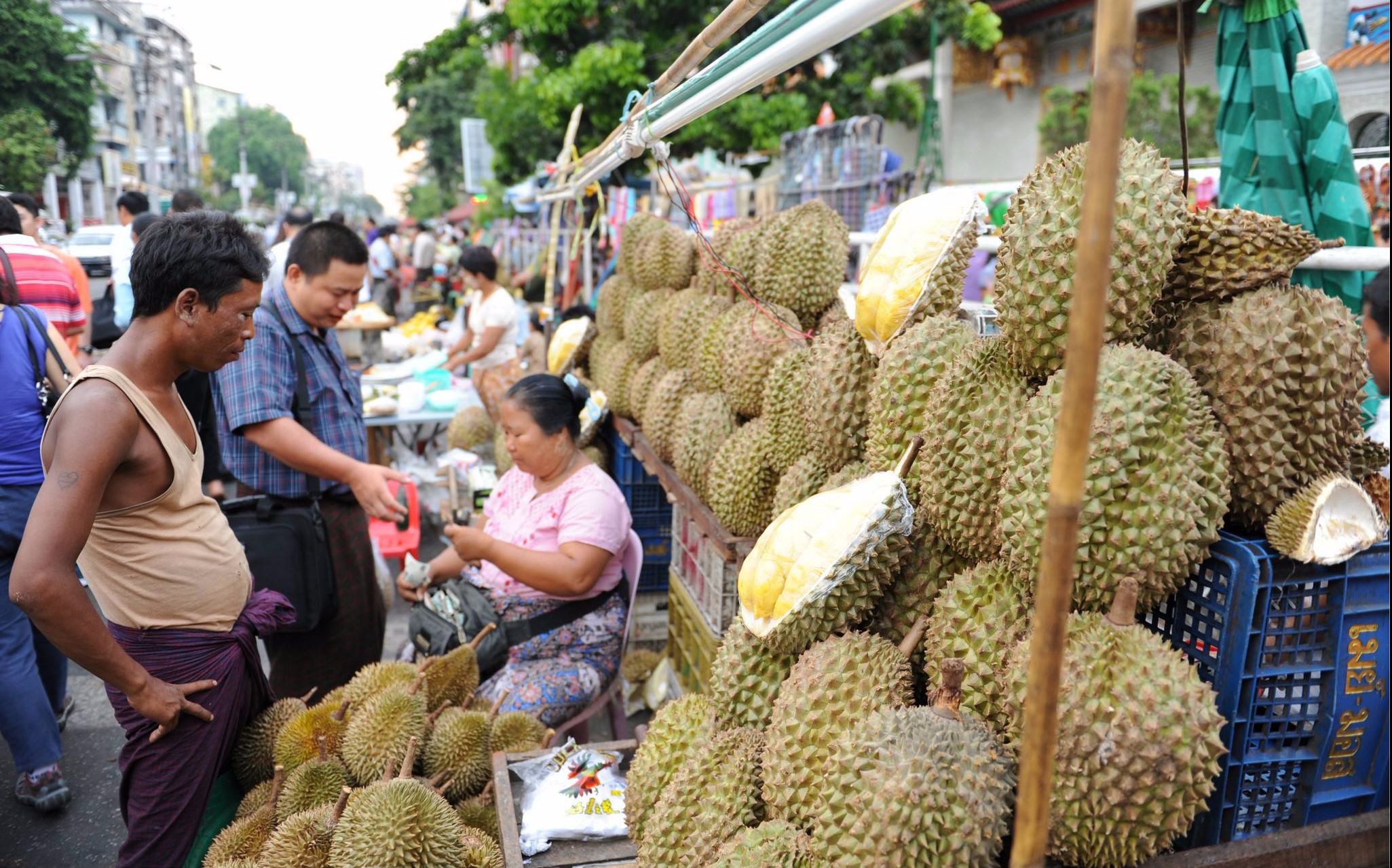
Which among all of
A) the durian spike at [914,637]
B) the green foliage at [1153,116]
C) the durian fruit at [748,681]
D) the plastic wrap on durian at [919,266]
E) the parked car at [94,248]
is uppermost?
the green foliage at [1153,116]

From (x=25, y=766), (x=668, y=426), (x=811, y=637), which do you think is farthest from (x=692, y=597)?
(x=25, y=766)

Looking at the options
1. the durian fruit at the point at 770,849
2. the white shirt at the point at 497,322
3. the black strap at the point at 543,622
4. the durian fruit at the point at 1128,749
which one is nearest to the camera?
the durian fruit at the point at 1128,749


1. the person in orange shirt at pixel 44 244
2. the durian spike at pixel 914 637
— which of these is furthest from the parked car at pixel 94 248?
the durian spike at pixel 914 637

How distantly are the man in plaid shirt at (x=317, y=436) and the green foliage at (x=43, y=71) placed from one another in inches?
115

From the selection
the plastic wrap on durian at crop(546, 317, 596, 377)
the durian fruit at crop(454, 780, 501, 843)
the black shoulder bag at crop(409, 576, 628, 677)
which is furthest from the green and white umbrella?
the plastic wrap on durian at crop(546, 317, 596, 377)

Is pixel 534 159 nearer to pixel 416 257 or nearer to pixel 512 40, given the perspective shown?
pixel 512 40

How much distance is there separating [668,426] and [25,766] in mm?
2790

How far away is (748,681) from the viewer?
6.06 ft

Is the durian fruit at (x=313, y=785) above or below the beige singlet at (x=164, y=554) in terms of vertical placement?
below

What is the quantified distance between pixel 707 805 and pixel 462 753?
1037 millimetres

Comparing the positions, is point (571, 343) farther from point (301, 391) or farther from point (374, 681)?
point (374, 681)

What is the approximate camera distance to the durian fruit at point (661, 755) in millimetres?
1911

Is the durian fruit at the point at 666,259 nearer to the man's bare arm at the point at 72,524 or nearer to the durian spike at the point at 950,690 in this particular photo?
the man's bare arm at the point at 72,524

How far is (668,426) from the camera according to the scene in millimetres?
3691
